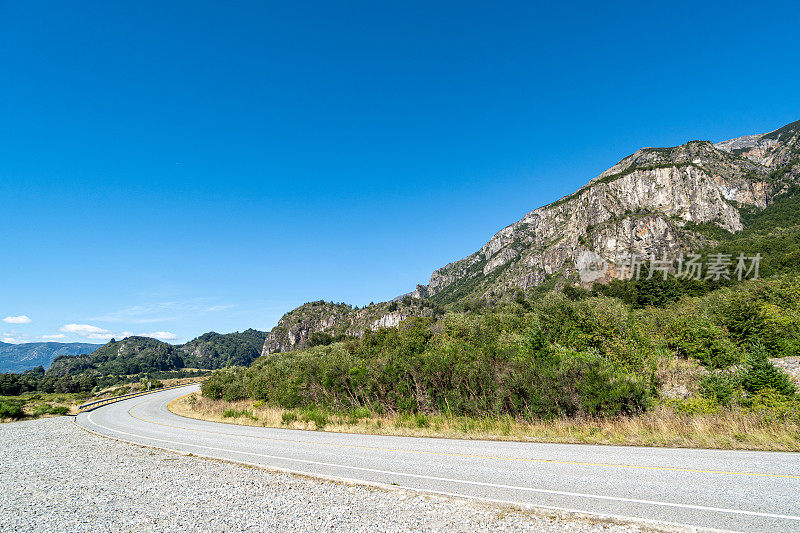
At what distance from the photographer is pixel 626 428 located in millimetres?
11078

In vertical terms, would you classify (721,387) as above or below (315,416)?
above

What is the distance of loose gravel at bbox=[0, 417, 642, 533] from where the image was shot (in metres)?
6.03

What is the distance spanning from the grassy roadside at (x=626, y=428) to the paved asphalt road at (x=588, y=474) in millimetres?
776

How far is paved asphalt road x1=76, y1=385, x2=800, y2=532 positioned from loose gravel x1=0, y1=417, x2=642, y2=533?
0.68 m

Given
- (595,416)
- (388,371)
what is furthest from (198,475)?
(595,416)

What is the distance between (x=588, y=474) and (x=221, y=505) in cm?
826

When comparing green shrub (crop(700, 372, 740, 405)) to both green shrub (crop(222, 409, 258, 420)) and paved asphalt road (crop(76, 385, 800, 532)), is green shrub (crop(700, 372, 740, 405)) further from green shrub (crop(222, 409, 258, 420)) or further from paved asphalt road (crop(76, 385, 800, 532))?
green shrub (crop(222, 409, 258, 420))

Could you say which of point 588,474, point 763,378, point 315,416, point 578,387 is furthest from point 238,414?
point 763,378

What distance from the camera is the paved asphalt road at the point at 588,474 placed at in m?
5.46

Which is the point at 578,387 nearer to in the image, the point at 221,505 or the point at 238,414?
the point at 221,505
